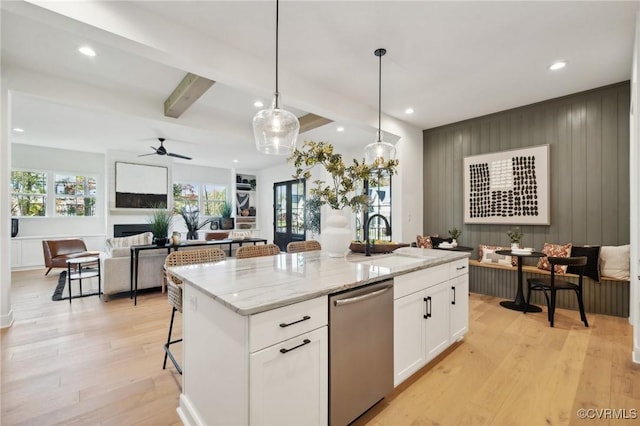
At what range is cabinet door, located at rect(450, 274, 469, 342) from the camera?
2568 mm

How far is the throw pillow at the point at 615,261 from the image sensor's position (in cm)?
337

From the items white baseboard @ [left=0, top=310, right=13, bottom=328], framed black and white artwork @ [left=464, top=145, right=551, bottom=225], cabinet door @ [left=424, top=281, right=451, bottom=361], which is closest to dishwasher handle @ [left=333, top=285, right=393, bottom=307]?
cabinet door @ [left=424, top=281, right=451, bottom=361]

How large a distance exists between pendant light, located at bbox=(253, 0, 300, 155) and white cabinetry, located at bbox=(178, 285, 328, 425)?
1318mm

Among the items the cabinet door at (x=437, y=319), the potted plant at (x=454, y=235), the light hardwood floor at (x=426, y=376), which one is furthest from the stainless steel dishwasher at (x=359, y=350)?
the potted plant at (x=454, y=235)

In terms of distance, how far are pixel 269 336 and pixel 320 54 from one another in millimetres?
2720

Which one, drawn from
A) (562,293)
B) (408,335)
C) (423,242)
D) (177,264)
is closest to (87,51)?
(177,264)

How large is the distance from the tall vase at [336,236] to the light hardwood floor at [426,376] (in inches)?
44.3

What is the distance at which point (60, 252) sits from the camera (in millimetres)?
6008

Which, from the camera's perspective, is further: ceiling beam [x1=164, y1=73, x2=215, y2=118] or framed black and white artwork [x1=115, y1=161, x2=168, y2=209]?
framed black and white artwork [x1=115, y1=161, x2=168, y2=209]

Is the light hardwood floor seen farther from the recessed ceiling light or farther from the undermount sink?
the recessed ceiling light

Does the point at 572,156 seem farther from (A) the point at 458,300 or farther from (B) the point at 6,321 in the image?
(B) the point at 6,321

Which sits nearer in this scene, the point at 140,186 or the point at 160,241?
the point at 160,241

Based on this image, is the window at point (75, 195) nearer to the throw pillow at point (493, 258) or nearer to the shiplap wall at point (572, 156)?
the shiplap wall at point (572, 156)

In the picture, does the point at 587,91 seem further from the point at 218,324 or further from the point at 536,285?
the point at 218,324
